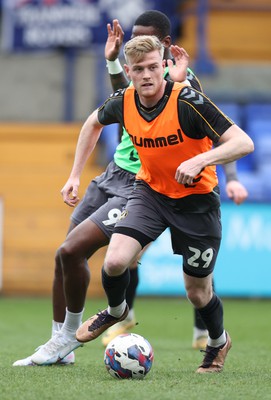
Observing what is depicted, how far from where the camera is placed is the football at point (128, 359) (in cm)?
546

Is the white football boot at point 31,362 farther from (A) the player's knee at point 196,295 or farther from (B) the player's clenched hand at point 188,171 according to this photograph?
(B) the player's clenched hand at point 188,171

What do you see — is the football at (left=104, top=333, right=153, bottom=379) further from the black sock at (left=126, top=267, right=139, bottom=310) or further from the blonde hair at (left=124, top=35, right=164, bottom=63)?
the black sock at (left=126, top=267, right=139, bottom=310)

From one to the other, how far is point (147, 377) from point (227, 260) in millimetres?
8022

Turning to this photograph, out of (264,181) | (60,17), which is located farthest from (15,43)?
(264,181)

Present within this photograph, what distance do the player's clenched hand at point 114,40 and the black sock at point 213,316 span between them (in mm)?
1900

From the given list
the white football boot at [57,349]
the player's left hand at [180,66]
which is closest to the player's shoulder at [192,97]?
the player's left hand at [180,66]

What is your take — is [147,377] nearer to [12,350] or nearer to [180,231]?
[180,231]

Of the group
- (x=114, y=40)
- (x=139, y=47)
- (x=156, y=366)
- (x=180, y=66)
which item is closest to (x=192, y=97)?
(x=139, y=47)

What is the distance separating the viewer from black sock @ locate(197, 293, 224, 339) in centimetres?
596

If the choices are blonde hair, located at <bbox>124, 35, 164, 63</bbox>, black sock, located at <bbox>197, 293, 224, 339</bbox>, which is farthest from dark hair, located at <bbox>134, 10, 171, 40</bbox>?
black sock, located at <bbox>197, 293, 224, 339</bbox>

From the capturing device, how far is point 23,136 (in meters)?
14.5

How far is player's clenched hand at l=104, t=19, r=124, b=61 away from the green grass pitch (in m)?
2.02

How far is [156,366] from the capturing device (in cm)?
638

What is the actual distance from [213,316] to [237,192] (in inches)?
32.4
